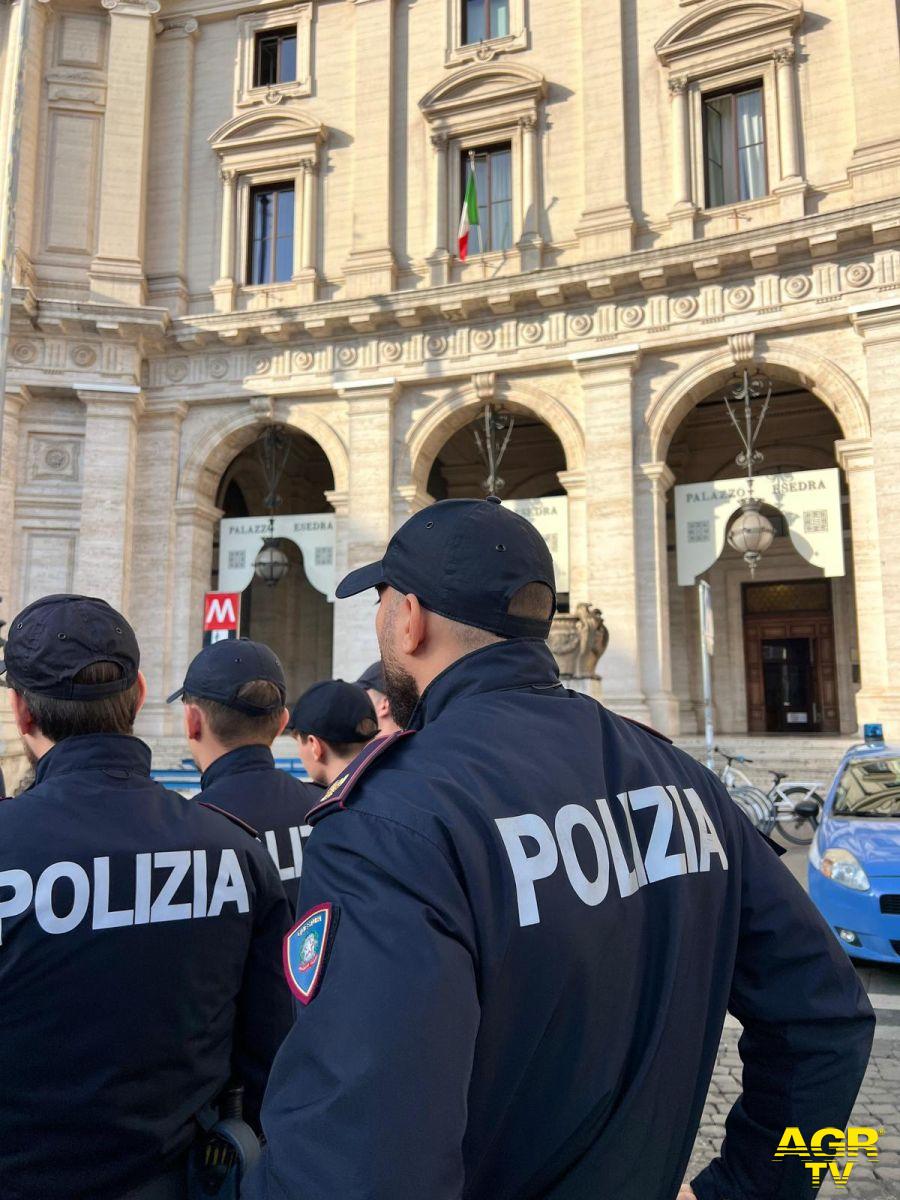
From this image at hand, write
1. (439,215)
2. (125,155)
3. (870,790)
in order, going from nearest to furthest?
(870,790), (439,215), (125,155)

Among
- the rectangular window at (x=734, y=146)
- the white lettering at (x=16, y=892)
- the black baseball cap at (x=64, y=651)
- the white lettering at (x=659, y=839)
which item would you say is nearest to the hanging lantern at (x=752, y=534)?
the rectangular window at (x=734, y=146)

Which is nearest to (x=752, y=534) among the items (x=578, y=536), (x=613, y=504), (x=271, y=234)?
(x=613, y=504)

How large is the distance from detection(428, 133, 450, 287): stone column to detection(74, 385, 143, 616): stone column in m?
6.85

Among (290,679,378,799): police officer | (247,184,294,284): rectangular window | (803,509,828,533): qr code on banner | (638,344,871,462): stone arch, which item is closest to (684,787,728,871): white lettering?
(290,679,378,799): police officer

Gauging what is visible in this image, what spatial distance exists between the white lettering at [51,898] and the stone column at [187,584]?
17643mm

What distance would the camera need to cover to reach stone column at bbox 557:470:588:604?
1711 centimetres

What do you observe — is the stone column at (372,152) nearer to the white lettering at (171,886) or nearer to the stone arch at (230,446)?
the stone arch at (230,446)

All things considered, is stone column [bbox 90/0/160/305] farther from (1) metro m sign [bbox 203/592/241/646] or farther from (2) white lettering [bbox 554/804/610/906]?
(2) white lettering [bbox 554/804/610/906]

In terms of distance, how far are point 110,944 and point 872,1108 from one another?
3922 millimetres

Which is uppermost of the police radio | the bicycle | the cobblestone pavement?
the police radio

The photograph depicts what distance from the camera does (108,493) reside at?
61.5 feet

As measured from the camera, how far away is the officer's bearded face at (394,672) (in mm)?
1524

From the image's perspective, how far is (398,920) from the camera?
41.5 inches

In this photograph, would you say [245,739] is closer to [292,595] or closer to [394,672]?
[394,672]
